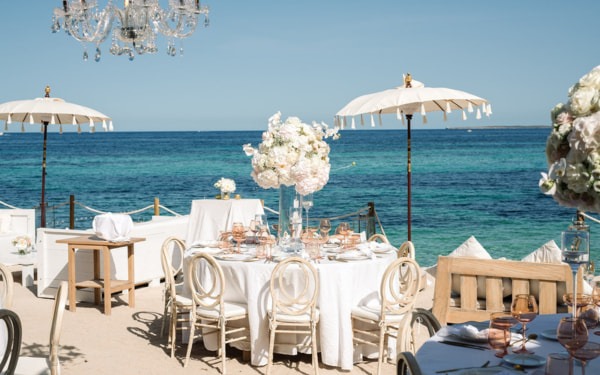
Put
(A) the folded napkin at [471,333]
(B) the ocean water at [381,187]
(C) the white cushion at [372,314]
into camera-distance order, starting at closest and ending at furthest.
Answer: (A) the folded napkin at [471,333]
(C) the white cushion at [372,314]
(B) the ocean water at [381,187]

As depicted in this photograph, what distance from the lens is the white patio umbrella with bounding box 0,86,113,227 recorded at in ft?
31.6

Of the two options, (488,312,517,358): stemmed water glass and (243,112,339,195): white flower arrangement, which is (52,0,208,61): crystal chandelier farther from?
(488,312,517,358): stemmed water glass

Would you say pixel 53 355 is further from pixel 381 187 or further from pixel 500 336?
pixel 381 187

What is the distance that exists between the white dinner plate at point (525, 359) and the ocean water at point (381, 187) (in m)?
3.57

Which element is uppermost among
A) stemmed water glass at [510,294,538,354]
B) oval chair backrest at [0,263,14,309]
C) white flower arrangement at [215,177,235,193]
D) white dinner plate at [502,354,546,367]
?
white flower arrangement at [215,177,235,193]

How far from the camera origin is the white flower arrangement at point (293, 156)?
5.91m

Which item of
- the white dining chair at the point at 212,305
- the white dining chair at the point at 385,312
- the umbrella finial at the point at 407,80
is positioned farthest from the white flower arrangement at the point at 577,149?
the umbrella finial at the point at 407,80

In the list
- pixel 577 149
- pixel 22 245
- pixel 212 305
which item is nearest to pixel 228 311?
pixel 212 305

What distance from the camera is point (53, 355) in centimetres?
362

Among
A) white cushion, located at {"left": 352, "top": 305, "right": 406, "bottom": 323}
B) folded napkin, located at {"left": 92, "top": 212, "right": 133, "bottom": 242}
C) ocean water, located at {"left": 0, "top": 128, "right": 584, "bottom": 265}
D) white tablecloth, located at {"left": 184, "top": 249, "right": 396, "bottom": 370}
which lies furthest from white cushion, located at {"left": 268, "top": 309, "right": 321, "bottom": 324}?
folded napkin, located at {"left": 92, "top": 212, "right": 133, "bottom": 242}

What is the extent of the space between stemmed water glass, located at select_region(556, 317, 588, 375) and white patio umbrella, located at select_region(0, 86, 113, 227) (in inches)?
327

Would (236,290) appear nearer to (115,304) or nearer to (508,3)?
(115,304)

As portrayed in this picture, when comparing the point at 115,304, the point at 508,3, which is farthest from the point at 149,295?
the point at 508,3

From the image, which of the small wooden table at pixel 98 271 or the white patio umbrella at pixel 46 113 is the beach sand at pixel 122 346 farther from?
the white patio umbrella at pixel 46 113
